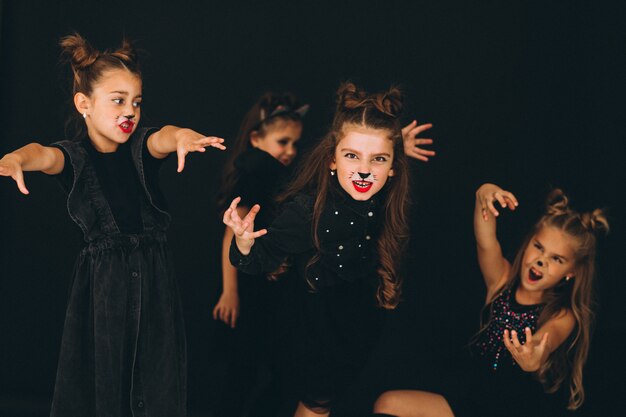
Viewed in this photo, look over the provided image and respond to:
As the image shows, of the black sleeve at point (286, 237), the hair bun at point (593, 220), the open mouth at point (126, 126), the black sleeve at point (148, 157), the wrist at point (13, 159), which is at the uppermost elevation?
the open mouth at point (126, 126)

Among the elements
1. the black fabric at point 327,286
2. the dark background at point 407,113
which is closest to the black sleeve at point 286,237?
the black fabric at point 327,286

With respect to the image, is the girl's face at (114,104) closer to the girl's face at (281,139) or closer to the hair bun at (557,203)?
the girl's face at (281,139)

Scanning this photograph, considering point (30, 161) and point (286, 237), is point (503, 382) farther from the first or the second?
point (30, 161)

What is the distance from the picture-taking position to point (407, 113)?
198 cm

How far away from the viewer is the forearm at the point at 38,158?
1349 millimetres

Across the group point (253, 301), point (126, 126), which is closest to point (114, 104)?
point (126, 126)

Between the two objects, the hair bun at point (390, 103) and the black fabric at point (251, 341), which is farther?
the black fabric at point (251, 341)

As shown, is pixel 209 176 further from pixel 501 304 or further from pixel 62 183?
pixel 501 304

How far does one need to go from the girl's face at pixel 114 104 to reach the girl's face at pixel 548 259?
2.98 ft

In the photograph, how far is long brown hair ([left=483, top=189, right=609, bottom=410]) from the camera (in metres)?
1.64

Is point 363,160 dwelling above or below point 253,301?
above

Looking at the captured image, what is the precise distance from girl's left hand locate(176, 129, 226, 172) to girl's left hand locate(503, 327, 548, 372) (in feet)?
2.33

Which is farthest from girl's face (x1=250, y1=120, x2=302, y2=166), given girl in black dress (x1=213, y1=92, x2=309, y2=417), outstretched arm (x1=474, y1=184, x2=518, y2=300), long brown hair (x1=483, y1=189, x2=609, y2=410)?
long brown hair (x1=483, y1=189, x2=609, y2=410)

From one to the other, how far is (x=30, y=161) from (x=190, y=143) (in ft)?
0.98
